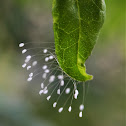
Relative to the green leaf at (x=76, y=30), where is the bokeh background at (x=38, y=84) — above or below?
above

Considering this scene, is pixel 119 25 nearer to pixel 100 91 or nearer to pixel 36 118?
pixel 100 91

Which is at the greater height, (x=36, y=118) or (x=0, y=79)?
(x=0, y=79)

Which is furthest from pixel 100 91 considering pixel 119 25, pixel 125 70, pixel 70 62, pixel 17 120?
pixel 70 62

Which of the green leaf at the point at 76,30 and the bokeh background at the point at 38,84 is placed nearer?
the green leaf at the point at 76,30

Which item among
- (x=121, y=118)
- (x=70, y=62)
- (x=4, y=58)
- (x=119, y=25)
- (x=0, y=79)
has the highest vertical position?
(x=119, y=25)
